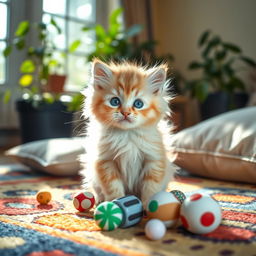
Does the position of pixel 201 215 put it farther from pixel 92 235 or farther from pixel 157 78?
pixel 157 78

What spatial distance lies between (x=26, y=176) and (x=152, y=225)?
1.40 meters

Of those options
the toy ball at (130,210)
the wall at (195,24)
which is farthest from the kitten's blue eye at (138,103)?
the wall at (195,24)

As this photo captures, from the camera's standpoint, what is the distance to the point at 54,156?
2037 mm

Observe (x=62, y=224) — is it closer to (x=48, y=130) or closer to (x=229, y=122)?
(x=229, y=122)

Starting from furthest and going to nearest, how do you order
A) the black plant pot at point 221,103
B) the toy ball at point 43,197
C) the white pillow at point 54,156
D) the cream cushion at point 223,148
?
1. the black plant pot at point 221,103
2. the white pillow at point 54,156
3. the cream cushion at point 223,148
4. the toy ball at point 43,197

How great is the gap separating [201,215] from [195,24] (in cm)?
399

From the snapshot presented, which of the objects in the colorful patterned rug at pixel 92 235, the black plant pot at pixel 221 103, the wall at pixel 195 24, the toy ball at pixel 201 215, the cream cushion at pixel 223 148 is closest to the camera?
the colorful patterned rug at pixel 92 235

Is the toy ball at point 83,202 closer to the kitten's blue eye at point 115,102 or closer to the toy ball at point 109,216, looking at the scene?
the toy ball at point 109,216

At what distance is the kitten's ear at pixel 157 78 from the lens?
3.92ft

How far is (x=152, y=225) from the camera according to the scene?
35.2 inches

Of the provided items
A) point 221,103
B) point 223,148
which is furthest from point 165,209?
point 221,103

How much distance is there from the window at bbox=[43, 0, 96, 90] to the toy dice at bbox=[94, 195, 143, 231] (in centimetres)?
327

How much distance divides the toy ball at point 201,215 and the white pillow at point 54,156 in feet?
3.74

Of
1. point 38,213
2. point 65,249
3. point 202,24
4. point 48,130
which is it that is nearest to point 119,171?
point 38,213
